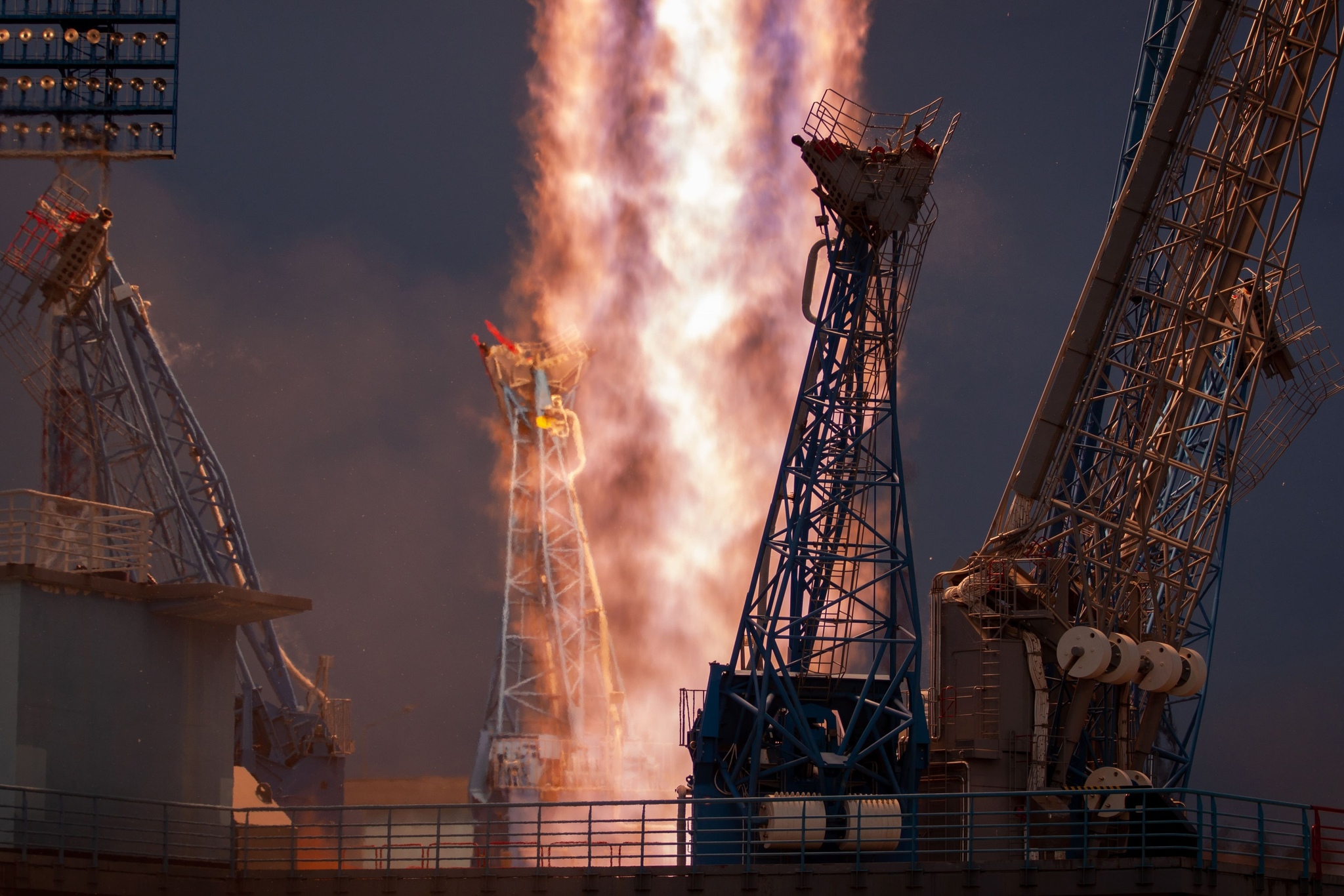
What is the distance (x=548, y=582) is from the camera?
69.7 meters

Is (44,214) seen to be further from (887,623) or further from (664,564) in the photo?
(887,623)

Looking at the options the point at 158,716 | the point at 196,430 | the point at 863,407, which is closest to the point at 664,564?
the point at 196,430

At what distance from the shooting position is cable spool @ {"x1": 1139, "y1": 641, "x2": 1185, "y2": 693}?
40094 mm

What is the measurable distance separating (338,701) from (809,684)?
25384mm

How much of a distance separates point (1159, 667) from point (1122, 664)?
4.47ft

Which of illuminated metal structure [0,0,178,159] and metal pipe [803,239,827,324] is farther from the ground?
illuminated metal structure [0,0,178,159]

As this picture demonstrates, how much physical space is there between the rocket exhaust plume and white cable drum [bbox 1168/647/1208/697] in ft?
78.9

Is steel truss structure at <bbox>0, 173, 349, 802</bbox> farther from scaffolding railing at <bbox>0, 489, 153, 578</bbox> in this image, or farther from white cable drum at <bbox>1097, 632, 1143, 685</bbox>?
white cable drum at <bbox>1097, 632, 1143, 685</bbox>

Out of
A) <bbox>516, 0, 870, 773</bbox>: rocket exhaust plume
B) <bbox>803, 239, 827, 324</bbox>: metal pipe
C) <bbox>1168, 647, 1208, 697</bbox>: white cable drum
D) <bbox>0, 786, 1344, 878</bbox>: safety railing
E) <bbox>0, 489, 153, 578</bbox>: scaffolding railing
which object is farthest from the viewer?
<bbox>516, 0, 870, 773</bbox>: rocket exhaust plume

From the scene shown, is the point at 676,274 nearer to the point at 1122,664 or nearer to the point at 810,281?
the point at 810,281

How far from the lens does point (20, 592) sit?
28484mm

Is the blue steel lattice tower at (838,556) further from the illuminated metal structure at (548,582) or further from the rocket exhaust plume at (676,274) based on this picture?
the illuminated metal structure at (548,582)

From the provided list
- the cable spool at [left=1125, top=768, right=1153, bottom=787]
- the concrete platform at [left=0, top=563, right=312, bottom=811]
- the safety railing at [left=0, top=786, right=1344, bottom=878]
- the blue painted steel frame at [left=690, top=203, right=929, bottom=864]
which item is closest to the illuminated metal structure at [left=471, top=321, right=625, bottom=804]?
the safety railing at [left=0, top=786, right=1344, bottom=878]

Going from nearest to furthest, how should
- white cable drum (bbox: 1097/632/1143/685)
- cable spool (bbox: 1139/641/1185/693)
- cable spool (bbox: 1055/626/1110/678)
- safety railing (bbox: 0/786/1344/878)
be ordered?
safety railing (bbox: 0/786/1344/878) → cable spool (bbox: 1055/626/1110/678) → white cable drum (bbox: 1097/632/1143/685) → cable spool (bbox: 1139/641/1185/693)
